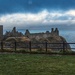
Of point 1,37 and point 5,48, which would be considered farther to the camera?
point 1,37

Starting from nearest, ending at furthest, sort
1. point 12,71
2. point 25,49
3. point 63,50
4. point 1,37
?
point 12,71, point 63,50, point 25,49, point 1,37

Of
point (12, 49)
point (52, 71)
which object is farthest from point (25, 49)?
point (52, 71)

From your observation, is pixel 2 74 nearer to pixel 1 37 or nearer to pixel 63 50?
pixel 63 50

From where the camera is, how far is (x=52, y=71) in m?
20.8

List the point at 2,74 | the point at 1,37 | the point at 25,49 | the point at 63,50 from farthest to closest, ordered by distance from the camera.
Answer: the point at 1,37 → the point at 25,49 → the point at 63,50 → the point at 2,74

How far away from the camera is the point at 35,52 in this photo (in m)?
40.4

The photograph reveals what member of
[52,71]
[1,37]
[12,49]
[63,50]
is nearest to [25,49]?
[12,49]

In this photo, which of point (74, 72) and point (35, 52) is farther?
point (35, 52)

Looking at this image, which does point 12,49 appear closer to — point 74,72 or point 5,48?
point 5,48

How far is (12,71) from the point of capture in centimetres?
2061

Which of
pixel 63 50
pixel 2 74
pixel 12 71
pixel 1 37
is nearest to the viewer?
pixel 2 74

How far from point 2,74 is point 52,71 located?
11.6ft

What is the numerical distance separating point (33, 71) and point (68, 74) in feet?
8.32

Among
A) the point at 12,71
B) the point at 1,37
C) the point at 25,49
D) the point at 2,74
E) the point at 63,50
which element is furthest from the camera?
the point at 1,37
